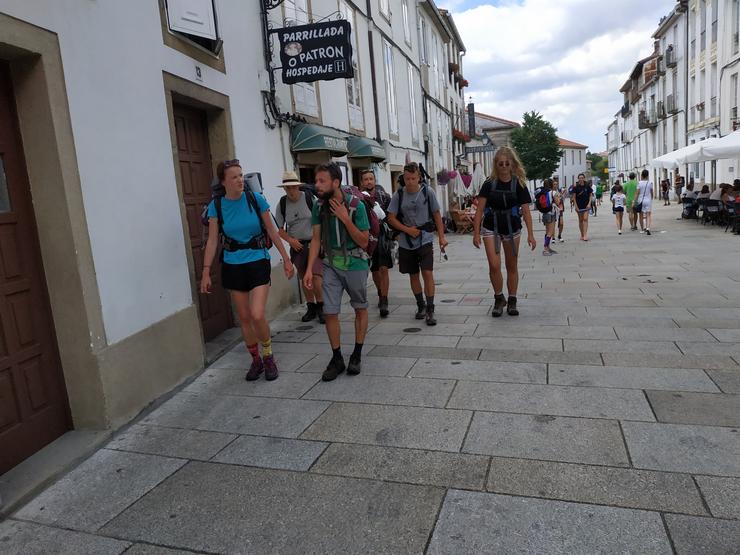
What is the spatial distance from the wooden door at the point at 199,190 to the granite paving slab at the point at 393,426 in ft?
7.57

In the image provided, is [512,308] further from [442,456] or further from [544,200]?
[544,200]

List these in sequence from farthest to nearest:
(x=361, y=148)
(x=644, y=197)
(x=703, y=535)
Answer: (x=644, y=197), (x=361, y=148), (x=703, y=535)

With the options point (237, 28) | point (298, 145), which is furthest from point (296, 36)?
point (298, 145)

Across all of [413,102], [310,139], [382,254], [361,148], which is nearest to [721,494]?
[382,254]

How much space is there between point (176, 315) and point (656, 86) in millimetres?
43068

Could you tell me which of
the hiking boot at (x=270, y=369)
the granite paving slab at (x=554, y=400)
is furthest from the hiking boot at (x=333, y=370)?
the granite paving slab at (x=554, y=400)

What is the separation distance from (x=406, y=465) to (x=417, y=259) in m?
3.28

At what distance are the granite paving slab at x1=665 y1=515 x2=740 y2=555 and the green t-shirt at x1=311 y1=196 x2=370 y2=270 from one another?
2.71m

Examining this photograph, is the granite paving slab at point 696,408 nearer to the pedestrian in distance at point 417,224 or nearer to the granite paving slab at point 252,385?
the granite paving slab at point 252,385

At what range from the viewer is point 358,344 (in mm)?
4672

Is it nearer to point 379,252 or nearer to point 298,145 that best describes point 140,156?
point 379,252

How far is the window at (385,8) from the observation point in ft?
46.4

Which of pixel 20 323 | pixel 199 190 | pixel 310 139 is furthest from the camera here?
pixel 310 139

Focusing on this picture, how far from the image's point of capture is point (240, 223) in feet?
14.3
